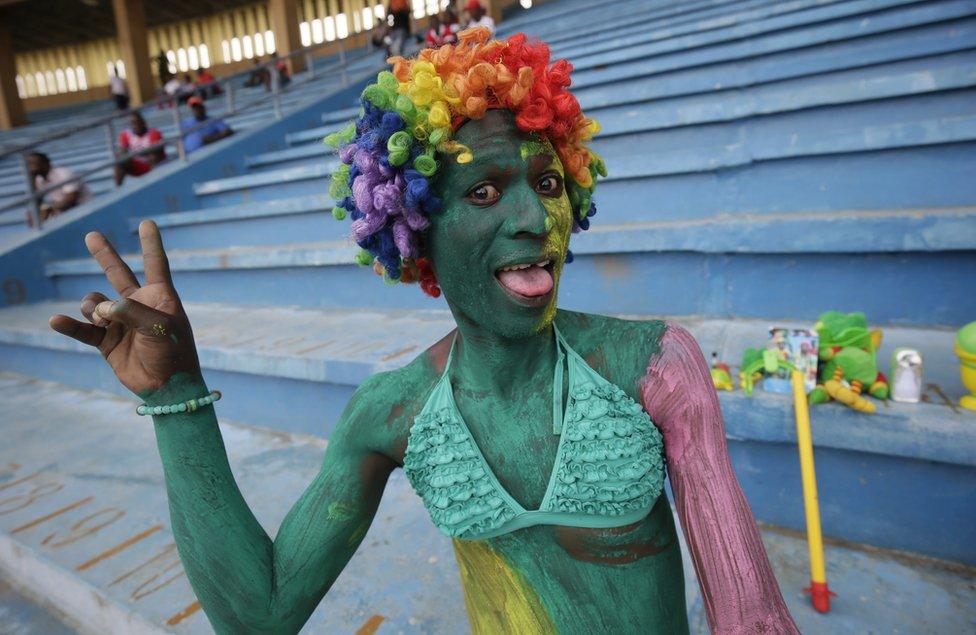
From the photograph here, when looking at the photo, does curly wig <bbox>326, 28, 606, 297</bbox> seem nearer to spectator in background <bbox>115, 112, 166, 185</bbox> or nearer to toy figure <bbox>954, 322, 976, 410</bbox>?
toy figure <bbox>954, 322, 976, 410</bbox>

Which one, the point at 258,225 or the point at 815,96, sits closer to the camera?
the point at 815,96

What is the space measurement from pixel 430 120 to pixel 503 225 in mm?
207

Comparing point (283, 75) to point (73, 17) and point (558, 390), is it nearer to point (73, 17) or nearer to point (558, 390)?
point (73, 17)

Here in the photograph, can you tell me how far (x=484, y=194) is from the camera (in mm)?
1000

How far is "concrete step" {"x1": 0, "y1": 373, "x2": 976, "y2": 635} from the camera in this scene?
1.78m

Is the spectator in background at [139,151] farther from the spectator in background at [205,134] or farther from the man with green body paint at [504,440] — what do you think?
the man with green body paint at [504,440]

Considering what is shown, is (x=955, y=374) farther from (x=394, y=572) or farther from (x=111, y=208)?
(x=111, y=208)

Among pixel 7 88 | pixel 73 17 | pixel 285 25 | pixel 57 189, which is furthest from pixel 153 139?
pixel 73 17

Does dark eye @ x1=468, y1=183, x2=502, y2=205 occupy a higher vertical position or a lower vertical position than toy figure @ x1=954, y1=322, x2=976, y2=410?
higher

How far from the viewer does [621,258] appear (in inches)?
126

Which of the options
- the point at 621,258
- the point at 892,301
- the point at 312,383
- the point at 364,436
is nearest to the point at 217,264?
the point at 312,383

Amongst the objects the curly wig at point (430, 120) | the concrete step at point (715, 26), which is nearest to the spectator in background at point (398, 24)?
the concrete step at point (715, 26)

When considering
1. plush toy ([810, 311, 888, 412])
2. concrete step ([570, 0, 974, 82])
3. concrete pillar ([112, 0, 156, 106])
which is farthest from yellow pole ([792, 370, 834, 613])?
concrete pillar ([112, 0, 156, 106])

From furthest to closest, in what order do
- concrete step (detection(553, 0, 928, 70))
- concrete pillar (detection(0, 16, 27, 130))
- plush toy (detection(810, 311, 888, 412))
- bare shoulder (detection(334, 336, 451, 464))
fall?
concrete pillar (detection(0, 16, 27, 130)) → concrete step (detection(553, 0, 928, 70)) → plush toy (detection(810, 311, 888, 412)) → bare shoulder (detection(334, 336, 451, 464))
